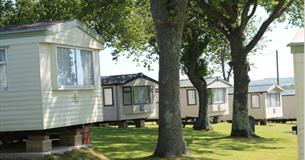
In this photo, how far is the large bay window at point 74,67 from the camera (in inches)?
680

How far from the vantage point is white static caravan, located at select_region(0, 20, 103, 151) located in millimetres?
16203

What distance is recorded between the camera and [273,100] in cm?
5169

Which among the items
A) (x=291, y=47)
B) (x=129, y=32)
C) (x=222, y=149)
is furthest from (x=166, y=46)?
(x=129, y=32)

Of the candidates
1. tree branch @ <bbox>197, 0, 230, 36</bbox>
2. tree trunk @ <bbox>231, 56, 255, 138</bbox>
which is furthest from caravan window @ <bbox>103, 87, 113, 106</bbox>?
tree trunk @ <bbox>231, 56, 255, 138</bbox>

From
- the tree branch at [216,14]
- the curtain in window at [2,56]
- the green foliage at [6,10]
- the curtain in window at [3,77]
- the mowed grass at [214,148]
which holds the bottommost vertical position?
the mowed grass at [214,148]

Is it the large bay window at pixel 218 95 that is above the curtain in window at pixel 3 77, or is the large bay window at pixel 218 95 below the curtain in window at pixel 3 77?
below

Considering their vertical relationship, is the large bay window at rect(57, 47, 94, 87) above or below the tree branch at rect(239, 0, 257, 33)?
below

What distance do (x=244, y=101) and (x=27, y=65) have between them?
47.8 ft

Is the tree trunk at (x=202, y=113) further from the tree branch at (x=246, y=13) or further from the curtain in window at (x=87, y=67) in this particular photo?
the curtain in window at (x=87, y=67)

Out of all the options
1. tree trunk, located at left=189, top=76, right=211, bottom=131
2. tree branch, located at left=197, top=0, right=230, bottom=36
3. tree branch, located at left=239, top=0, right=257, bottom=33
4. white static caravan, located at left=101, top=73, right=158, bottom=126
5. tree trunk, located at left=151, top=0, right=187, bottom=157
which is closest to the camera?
tree trunk, located at left=151, top=0, right=187, bottom=157

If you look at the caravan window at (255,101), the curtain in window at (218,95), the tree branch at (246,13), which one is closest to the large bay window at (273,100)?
the caravan window at (255,101)

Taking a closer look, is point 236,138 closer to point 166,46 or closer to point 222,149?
point 222,149

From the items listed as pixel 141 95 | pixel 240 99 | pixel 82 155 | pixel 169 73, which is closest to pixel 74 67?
pixel 82 155

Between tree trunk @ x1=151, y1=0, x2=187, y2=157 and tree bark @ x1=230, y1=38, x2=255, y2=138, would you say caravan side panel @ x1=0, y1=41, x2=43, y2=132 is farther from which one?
tree bark @ x1=230, y1=38, x2=255, y2=138
